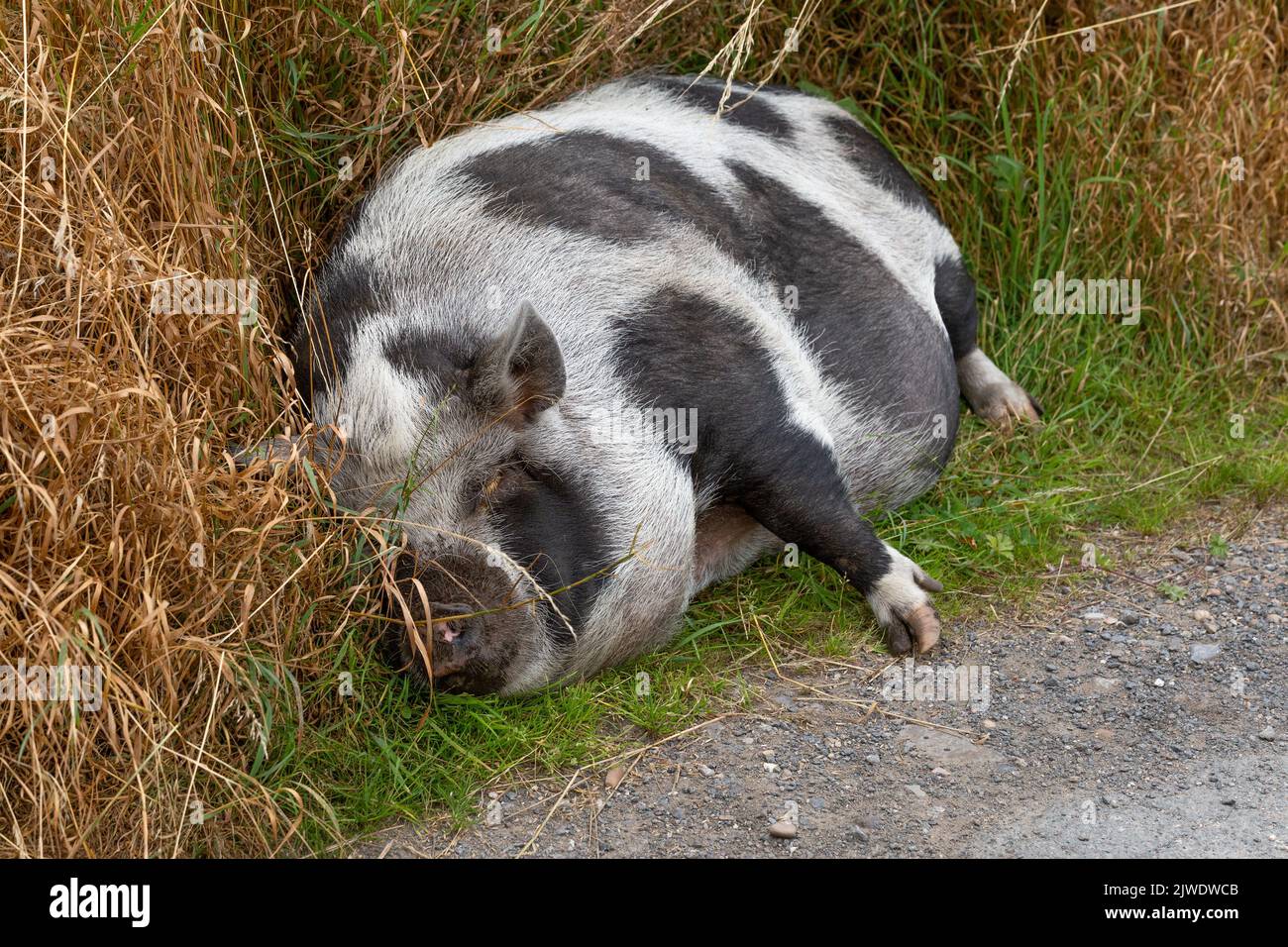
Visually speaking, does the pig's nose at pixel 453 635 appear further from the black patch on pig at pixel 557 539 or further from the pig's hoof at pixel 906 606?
the pig's hoof at pixel 906 606

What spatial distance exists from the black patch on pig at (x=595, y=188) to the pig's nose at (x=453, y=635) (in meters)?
1.09

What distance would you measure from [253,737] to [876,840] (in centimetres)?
132

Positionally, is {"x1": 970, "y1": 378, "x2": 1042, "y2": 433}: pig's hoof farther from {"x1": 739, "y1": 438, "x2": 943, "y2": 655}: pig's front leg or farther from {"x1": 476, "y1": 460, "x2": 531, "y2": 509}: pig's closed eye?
{"x1": 476, "y1": 460, "x2": 531, "y2": 509}: pig's closed eye

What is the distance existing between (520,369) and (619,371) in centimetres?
34

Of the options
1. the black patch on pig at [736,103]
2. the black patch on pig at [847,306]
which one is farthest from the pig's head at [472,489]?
the black patch on pig at [736,103]

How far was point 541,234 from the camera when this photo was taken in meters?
3.60

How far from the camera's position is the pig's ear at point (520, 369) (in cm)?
315

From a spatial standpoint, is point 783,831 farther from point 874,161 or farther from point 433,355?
point 874,161

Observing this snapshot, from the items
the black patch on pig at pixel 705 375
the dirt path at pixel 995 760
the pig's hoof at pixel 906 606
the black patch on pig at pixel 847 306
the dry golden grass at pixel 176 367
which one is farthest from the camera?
the black patch on pig at pixel 847 306

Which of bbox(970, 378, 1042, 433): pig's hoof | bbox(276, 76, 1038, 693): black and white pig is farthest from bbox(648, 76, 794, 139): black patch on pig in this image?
bbox(970, 378, 1042, 433): pig's hoof

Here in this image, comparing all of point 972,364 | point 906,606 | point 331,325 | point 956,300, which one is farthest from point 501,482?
point 972,364

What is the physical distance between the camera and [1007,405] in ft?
15.2

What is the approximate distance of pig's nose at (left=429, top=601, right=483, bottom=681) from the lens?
308 cm
